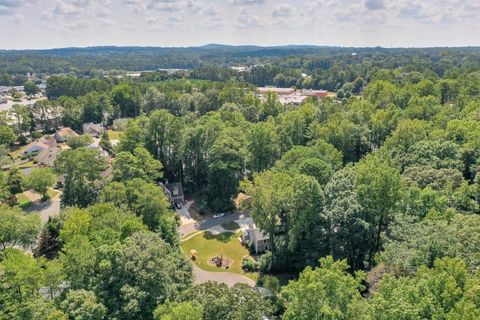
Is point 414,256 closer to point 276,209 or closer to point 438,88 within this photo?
point 276,209

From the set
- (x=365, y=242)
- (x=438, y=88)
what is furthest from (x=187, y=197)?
(x=438, y=88)

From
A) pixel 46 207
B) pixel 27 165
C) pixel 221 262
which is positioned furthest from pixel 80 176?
pixel 27 165

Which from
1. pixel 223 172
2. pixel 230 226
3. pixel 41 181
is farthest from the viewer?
pixel 41 181

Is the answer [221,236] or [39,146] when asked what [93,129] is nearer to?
[39,146]

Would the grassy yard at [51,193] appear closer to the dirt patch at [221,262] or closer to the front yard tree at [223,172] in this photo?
the front yard tree at [223,172]

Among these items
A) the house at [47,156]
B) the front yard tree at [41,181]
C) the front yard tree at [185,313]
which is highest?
the front yard tree at [185,313]

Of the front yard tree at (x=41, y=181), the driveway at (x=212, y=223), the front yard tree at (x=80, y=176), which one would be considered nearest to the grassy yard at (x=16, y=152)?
the front yard tree at (x=41, y=181)

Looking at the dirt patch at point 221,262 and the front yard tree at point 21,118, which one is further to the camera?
the front yard tree at point 21,118

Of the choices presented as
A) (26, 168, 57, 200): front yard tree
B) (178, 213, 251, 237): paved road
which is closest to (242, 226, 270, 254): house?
(178, 213, 251, 237): paved road
